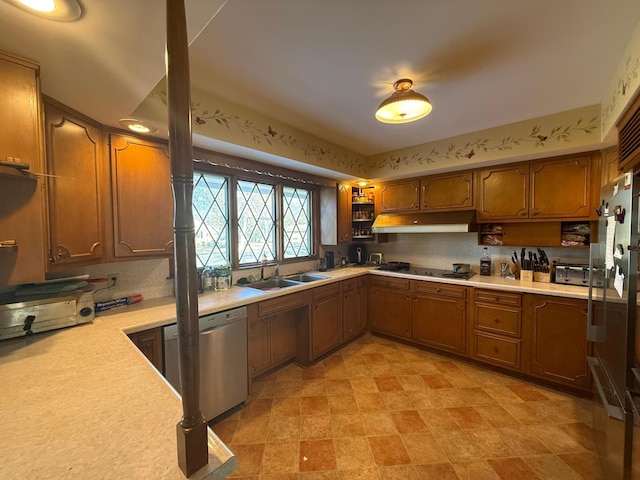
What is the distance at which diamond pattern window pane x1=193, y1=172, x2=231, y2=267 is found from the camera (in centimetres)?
248

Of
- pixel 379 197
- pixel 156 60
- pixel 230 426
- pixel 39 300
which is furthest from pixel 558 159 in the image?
pixel 39 300

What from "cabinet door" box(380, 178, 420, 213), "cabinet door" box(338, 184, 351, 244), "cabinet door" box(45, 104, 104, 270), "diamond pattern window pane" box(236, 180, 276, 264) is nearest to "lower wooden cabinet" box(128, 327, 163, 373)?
"cabinet door" box(45, 104, 104, 270)

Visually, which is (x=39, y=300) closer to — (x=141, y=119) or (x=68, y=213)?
(x=68, y=213)

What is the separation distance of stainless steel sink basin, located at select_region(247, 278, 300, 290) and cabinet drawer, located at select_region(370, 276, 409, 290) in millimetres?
1161

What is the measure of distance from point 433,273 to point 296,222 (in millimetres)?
1867

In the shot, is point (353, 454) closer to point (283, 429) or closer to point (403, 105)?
point (283, 429)

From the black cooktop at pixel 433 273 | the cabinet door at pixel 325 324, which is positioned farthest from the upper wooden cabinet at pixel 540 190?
the cabinet door at pixel 325 324

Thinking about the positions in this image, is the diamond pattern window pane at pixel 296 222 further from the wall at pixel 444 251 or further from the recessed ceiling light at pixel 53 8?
the recessed ceiling light at pixel 53 8

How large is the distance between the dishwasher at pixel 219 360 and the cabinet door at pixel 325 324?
86 centimetres

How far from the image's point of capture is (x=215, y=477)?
60 cm

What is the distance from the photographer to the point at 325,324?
291cm

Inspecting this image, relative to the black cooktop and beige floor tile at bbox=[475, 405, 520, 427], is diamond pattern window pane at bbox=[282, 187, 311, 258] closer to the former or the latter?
the black cooktop

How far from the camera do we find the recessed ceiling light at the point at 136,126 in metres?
1.64

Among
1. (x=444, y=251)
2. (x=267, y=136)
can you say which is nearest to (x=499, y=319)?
(x=444, y=251)
